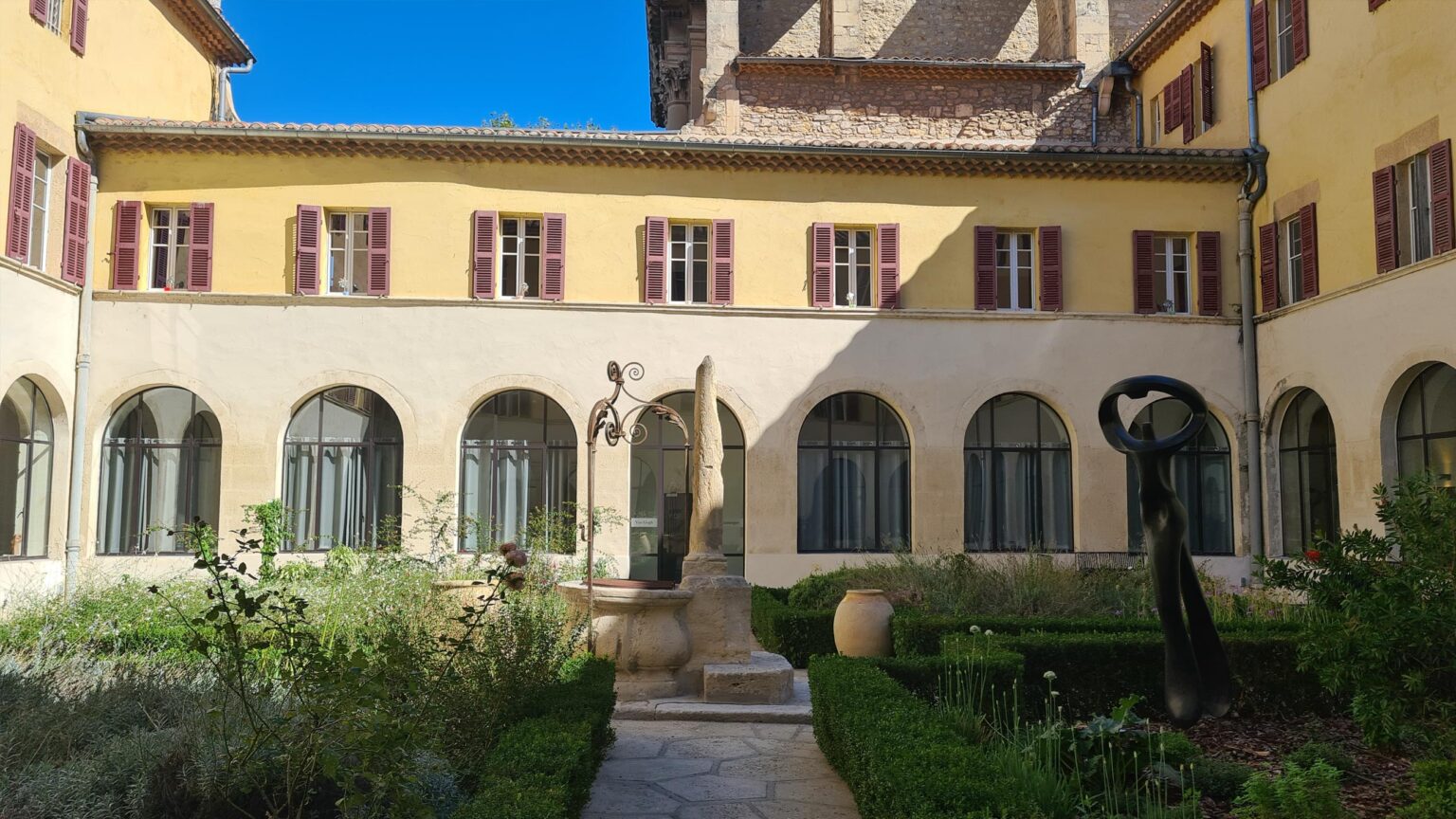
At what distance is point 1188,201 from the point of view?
18.0 metres

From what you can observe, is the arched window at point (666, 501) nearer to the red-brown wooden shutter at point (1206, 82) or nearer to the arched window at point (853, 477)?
the arched window at point (853, 477)

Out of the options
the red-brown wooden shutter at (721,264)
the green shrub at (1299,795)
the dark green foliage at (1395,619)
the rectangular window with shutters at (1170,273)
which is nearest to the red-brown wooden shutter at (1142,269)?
the rectangular window with shutters at (1170,273)

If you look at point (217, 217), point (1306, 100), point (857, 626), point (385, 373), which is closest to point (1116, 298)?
point (1306, 100)

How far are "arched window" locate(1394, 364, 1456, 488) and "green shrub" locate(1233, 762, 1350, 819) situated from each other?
1104cm

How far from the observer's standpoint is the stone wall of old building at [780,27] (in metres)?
22.5

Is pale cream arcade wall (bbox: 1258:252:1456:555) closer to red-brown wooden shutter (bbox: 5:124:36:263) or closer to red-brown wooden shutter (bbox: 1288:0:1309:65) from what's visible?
red-brown wooden shutter (bbox: 1288:0:1309:65)

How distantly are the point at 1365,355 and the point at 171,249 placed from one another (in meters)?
16.5

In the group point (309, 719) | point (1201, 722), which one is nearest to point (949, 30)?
point (1201, 722)

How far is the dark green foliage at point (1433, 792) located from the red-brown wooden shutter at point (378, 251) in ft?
48.5

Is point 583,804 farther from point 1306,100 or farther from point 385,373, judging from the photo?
point 1306,100

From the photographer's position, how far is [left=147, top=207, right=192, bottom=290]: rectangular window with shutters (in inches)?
665

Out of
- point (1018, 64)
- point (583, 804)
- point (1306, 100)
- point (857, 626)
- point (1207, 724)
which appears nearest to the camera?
point (583, 804)

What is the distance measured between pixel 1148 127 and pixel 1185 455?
260 inches

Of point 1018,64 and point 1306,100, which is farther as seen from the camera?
point 1018,64
